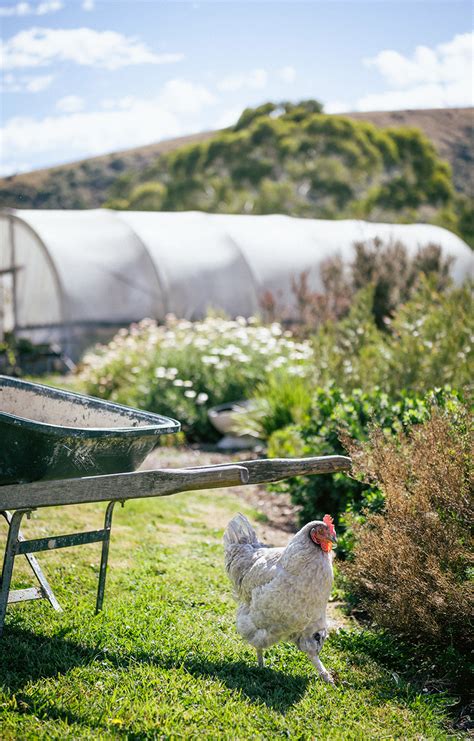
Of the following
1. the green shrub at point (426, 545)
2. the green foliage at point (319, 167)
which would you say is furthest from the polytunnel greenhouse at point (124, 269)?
the green foliage at point (319, 167)

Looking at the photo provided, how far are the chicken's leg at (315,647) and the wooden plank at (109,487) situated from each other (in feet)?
2.62

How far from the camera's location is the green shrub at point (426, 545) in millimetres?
3479

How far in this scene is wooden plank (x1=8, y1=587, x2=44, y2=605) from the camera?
3922mm

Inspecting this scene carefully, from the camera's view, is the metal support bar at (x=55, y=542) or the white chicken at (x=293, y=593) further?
the metal support bar at (x=55, y=542)

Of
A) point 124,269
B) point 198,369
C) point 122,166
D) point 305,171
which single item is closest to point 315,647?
point 198,369

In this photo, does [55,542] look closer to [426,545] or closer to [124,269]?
[426,545]

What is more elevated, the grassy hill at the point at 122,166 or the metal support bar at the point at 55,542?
the grassy hill at the point at 122,166

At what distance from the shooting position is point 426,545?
3613 millimetres

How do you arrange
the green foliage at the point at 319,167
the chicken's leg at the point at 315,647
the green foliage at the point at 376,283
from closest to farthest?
the chicken's leg at the point at 315,647
the green foliage at the point at 376,283
the green foliage at the point at 319,167

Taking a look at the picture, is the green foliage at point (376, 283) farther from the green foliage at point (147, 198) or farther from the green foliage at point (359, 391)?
the green foliage at point (147, 198)

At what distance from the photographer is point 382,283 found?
11.6 m

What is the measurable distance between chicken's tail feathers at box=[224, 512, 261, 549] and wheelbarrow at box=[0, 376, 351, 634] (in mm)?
371

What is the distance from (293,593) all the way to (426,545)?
78cm

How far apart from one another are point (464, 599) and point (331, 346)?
194 inches
